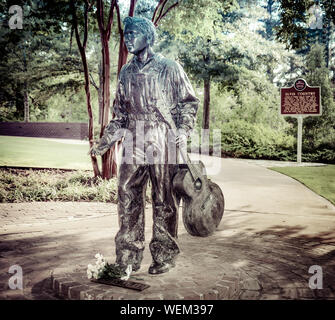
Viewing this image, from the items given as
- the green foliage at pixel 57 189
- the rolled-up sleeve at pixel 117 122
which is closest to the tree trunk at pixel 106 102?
the green foliage at pixel 57 189

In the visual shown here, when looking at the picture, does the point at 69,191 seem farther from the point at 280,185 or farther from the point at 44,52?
the point at 44,52

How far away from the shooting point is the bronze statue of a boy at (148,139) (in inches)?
146

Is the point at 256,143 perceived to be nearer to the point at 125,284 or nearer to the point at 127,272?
the point at 127,272

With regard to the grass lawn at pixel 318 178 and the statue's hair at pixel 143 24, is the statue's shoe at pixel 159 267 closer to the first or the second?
the statue's hair at pixel 143 24

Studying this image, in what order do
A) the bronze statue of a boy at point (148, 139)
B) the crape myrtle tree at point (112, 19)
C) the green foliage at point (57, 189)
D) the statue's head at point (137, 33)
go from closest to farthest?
the statue's head at point (137, 33) → the bronze statue of a boy at point (148, 139) → the green foliage at point (57, 189) → the crape myrtle tree at point (112, 19)

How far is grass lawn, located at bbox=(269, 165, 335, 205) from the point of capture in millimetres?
10887

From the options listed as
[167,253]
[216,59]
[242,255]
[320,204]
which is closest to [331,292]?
[242,255]

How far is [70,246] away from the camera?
5.25m

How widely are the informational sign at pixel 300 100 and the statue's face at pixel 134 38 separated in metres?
17.5

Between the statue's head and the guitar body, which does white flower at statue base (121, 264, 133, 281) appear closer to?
the guitar body

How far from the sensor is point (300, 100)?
19984 mm

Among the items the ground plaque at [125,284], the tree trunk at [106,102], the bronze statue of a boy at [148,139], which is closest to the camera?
the ground plaque at [125,284]

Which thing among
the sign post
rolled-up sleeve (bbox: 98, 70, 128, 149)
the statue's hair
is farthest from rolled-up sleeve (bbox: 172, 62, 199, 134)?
the sign post

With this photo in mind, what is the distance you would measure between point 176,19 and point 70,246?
347 inches
